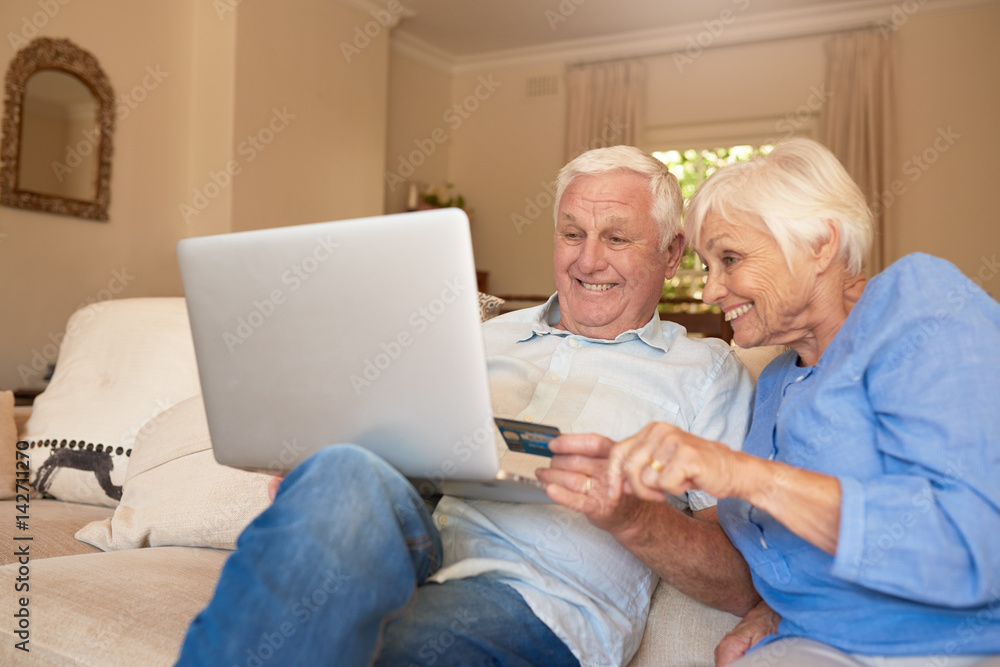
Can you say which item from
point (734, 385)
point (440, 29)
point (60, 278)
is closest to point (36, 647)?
point (734, 385)

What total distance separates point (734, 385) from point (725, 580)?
14.4 inches

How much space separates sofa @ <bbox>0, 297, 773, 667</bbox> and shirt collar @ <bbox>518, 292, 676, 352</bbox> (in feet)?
0.65

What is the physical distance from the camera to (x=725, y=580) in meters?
1.19

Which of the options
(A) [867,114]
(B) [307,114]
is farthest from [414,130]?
(A) [867,114]

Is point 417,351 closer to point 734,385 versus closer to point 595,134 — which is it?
point 734,385

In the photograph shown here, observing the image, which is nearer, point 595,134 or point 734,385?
point 734,385

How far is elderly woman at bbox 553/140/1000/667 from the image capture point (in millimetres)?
816

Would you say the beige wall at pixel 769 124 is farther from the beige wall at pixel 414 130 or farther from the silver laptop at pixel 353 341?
the silver laptop at pixel 353 341
